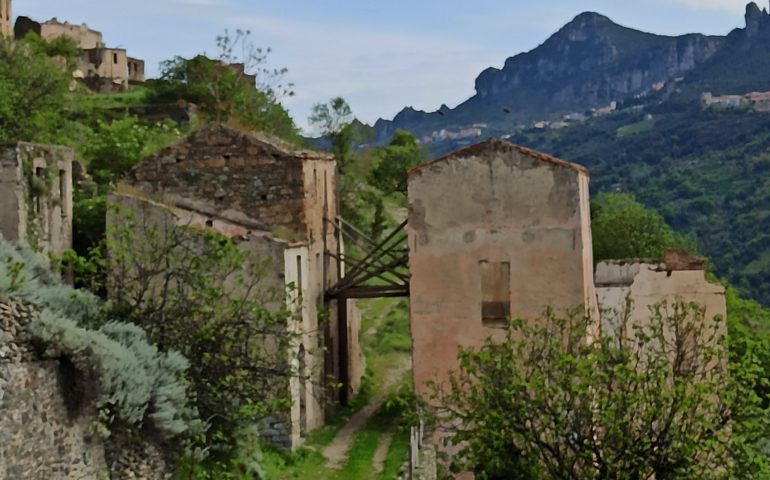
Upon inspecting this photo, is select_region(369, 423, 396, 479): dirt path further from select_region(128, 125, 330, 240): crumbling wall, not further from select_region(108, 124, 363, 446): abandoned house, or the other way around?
select_region(128, 125, 330, 240): crumbling wall

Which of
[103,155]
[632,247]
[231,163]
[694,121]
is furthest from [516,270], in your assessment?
[694,121]

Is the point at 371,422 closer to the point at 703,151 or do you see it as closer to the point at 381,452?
the point at 381,452

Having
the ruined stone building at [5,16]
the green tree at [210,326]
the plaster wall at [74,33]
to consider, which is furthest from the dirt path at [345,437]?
the plaster wall at [74,33]

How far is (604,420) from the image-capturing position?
15.0 m

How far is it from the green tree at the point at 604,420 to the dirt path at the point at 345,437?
467 cm

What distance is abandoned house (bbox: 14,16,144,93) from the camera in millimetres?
62031

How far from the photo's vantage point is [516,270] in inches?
857

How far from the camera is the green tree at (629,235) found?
39.8 metres

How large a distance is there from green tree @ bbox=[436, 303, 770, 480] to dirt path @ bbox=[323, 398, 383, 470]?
4670 millimetres

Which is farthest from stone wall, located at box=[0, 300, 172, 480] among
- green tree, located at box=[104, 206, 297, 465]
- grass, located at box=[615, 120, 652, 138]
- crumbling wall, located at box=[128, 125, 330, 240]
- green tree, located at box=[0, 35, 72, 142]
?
grass, located at box=[615, 120, 652, 138]

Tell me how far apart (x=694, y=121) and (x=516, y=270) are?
→ 133908mm

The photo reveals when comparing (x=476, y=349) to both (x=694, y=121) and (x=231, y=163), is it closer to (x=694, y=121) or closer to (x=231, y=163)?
(x=231, y=163)

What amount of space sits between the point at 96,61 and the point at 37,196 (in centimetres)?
5099

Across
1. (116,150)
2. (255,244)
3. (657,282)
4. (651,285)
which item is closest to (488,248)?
(255,244)
